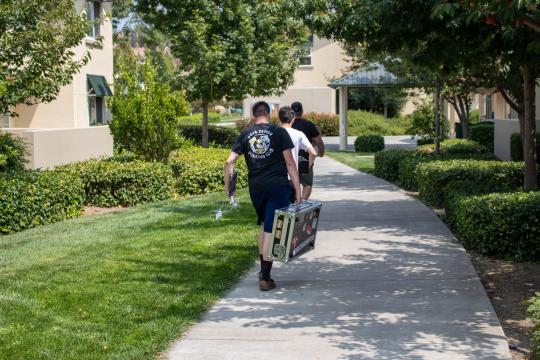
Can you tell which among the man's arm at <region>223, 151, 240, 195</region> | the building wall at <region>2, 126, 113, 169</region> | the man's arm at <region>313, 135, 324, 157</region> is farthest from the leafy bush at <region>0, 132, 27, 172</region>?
the man's arm at <region>223, 151, 240, 195</region>

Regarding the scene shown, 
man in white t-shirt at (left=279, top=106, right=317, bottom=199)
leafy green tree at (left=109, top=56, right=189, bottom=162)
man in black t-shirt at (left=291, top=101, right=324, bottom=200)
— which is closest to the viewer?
man in white t-shirt at (left=279, top=106, right=317, bottom=199)

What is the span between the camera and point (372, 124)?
1860 inches

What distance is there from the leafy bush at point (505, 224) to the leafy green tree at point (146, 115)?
9037 mm

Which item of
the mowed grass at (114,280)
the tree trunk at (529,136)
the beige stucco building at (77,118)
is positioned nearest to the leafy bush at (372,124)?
the beige stucco building at (77,118)

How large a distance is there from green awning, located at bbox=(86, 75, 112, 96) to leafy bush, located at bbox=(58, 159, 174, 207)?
787 cm

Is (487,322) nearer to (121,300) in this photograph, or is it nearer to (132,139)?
(121,300)

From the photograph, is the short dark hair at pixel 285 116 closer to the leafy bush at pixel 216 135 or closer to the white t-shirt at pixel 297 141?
the white t-shirt at pixel 297 141

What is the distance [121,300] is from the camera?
730cm

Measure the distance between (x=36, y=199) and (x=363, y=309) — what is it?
7212 mm

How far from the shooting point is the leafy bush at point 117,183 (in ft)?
50.3

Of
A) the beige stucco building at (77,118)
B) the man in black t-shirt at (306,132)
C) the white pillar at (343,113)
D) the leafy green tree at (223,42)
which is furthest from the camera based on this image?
the white pillar at (343,113)

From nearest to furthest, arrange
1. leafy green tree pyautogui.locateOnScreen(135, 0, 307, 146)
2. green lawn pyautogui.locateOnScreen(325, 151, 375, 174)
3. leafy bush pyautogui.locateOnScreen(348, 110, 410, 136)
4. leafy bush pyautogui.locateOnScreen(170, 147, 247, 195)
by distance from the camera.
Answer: leafy bush pyautogui.locateOnScreen(170, 147, 247, 195) < green lawn pyautogui.locateOnScreen(325, 151, 375, 174) < leafy green tree pyautogui.locateOnScreen(135, 0, 307, 146) < leafy bush pyautogui.locateOnScreen(348, 110, 410, 136)

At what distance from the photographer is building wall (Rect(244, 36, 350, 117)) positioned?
48719 mm

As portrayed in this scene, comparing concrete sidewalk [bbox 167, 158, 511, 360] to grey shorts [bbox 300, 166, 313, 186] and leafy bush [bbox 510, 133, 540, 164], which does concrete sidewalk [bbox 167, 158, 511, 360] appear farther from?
leafy bush [bbox 510, 133, 540, 164]
